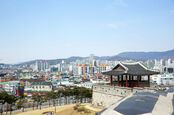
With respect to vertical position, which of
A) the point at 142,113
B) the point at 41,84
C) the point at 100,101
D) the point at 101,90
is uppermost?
the point at 142,113

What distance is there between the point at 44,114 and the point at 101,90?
35.7 ft

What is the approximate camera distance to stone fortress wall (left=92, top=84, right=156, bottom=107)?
22.4 meters

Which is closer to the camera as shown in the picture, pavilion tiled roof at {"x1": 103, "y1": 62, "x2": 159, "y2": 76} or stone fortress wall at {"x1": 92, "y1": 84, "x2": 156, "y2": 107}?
stone fortress wall at {"x1": 92, "y1": 84, "x2": 156, "y2": 107}

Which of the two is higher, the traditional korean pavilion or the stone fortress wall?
the traditional korean pavilion

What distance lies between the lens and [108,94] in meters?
25.3

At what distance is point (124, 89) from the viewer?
22.5 metres

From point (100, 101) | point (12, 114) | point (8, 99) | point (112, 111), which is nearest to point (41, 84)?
point (8, 99)

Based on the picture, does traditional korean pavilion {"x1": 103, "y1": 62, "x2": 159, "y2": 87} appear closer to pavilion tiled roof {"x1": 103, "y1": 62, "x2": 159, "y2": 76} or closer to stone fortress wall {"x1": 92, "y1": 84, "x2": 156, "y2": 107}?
pavilion tiled roof {"x1": 103, "y1": 62, "x2": 159, "y2": 76}

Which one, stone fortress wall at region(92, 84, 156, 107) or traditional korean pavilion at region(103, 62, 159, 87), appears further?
traditional korean pavilion at region(103, 62, 159, 87)

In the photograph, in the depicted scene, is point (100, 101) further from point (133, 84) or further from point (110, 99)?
point (133, 84)

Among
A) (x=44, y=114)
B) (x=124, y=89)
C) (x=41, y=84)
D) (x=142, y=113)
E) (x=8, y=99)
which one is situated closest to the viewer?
(x=142, y=113)

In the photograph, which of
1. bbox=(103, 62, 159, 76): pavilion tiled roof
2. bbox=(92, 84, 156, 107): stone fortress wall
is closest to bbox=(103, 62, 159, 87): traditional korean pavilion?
bbox=(103, 62, 159, 76): pavilion tiled roof

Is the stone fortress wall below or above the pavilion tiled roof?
below

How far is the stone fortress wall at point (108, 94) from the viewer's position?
22353 mm
